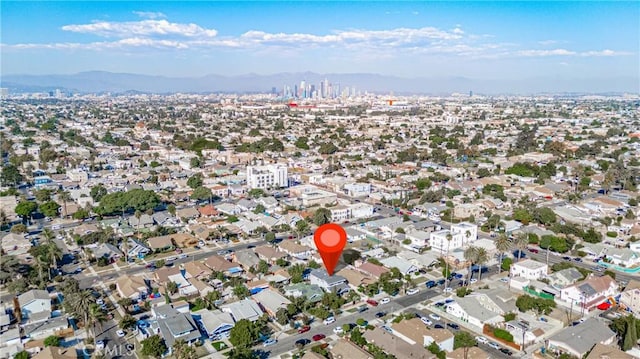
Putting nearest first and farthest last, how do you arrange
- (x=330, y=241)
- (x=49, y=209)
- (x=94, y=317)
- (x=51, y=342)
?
1. (x=51, y=342)
2. (x=94, y=317)
3. (x=330, y=241)
4. (x=49, y=209)

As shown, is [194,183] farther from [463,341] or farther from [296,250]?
[463,341]

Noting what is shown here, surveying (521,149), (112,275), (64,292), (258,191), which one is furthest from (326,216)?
(521,149)

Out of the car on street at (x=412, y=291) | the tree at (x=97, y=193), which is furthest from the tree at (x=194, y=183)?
the car on street at (x=412, y=291)

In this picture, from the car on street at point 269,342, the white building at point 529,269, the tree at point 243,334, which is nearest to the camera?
the tree at point 243,334

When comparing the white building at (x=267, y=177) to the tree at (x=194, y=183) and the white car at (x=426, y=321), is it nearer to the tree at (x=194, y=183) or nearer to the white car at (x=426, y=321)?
the tree at (x=194, y=183)

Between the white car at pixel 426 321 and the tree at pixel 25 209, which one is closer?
the white car at pixel 426 321

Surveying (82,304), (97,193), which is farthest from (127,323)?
(97,193)
